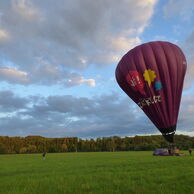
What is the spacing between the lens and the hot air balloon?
1867cm

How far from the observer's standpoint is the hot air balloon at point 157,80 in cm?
1867

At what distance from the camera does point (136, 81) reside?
19469 mm

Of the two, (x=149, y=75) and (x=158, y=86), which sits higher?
(x=149, y=75)

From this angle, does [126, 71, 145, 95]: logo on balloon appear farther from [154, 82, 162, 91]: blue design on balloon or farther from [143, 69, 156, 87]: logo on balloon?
[154, 82, 162, 91]: blue design on balloon

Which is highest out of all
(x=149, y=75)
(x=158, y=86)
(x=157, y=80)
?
(x=149, y=75)

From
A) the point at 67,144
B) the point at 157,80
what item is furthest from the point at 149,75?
the point at 67,144

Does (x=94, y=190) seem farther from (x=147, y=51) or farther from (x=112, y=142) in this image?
(x=112, y=142)

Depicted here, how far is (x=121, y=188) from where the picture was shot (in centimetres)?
1204

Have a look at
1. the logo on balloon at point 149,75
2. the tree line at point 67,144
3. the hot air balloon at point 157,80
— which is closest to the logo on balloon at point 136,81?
the hot air balloon at point 157,80

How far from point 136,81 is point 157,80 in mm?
1503

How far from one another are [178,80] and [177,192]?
1065 centimetres

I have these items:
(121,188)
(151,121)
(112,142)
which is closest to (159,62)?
(151,121)

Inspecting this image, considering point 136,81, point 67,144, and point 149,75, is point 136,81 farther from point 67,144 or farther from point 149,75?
point 67,144

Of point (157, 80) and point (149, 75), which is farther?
point (149, 75)
